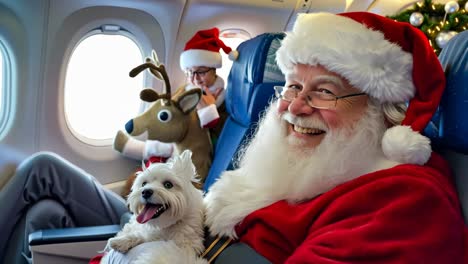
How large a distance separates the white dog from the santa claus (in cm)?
8

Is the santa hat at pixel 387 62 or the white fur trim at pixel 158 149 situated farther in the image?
the white fur trim at pixel 158 149

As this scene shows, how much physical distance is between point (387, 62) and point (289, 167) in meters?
0.43

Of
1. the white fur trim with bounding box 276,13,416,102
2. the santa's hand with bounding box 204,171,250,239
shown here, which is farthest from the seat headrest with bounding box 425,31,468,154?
the santa's hand with bounding box 204,171,250,239

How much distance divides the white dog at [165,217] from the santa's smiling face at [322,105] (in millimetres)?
433

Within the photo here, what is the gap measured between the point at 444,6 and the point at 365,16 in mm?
2511

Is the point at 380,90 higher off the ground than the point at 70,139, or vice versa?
the point at 380,90

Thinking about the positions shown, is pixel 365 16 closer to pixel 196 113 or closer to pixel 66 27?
pixel 196 113

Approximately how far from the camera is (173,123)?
2811mm

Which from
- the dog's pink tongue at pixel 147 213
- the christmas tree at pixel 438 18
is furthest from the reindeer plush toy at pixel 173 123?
the christmas tree at pixel 438 18

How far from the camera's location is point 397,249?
0.97 metres

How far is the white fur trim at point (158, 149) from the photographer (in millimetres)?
3221

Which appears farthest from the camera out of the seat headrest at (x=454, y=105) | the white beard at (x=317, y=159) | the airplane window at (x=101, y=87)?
the airplane window at (x=101, y=87)

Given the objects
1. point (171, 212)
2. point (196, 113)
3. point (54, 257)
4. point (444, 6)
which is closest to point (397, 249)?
point (171, 212)

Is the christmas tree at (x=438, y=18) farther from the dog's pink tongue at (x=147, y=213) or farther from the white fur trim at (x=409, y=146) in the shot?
the dog's pink tongue at (x=147, y=213)
